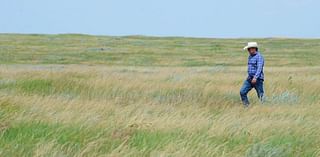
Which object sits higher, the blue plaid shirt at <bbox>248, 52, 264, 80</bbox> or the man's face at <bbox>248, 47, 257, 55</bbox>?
the man's face at <bbox>248, 47, 257, 55</bbox>

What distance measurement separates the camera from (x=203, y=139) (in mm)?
5609

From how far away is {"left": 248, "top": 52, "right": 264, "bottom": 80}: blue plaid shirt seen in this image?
1098 cm

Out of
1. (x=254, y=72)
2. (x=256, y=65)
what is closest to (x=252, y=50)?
(x=256, y=65)

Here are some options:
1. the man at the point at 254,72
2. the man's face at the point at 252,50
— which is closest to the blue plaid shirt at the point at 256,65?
the man at the point at 254,72

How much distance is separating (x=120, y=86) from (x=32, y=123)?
5.92m

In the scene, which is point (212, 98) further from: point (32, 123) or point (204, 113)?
point (32, 123)

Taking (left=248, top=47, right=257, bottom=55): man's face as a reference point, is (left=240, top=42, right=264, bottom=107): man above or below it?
below

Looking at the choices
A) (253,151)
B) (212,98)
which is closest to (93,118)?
(253,151)

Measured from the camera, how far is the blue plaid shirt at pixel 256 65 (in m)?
11.0

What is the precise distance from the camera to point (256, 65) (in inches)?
438

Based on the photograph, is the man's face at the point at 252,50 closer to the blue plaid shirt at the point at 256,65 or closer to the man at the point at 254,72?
the man at the point at 254,72

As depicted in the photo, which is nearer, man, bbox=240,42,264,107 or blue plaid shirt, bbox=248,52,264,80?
man, bbox=240,42,264,107

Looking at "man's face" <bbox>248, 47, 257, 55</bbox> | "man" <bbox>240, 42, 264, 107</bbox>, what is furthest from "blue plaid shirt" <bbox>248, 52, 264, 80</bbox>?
"man's face" <bbox>248, 47, 257, 55</bbox>

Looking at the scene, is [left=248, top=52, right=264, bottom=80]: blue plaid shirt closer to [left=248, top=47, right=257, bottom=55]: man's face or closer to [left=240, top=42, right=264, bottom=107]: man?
[left=240, top=42, right=264, bottom=107]: man
